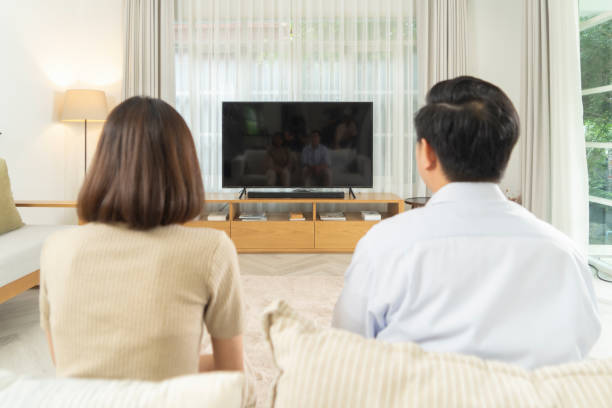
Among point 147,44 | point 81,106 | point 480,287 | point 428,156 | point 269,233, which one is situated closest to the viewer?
point 480,287

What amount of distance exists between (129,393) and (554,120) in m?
3.69

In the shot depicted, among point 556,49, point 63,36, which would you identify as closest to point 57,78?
point 63,36

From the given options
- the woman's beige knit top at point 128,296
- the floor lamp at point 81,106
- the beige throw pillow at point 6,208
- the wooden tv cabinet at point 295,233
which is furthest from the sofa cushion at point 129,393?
the floor lamp at point 81,106

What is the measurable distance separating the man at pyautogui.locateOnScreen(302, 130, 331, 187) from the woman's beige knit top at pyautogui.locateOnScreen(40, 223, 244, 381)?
129 inches

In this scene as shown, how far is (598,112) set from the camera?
129 inches

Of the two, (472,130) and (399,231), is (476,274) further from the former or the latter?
(472,130)

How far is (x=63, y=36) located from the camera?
12.9ft

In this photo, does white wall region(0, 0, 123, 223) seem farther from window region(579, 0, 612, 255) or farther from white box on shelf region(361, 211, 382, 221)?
window region(579, 0, 612, 255)

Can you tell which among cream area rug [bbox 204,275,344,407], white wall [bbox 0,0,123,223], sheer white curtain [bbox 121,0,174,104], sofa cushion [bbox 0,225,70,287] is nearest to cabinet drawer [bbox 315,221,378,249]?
cream area rug [bbox 204,275,344,407]

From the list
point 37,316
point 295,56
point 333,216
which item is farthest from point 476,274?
point 295,56

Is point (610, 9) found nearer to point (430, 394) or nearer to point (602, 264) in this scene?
point (602, 264)

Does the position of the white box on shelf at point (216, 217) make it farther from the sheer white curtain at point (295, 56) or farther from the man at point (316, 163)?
the man at point (316, 163)

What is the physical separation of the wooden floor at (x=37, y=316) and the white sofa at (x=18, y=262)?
225 millimetres

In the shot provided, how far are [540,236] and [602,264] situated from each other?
125 inches
